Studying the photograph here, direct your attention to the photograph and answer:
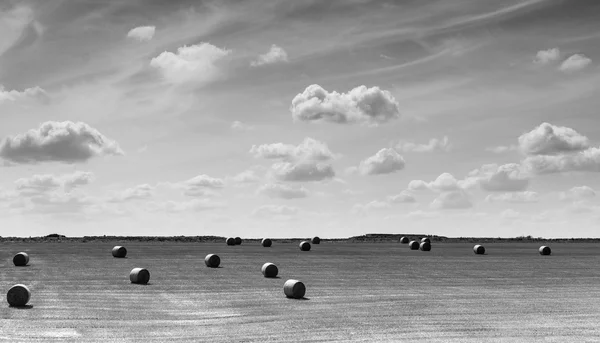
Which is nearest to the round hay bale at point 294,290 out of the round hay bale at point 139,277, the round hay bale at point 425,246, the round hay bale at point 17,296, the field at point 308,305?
the field at point 308,305

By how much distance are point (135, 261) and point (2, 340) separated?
3445 centimetres

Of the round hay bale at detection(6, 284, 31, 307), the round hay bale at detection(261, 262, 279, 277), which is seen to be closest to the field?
the round hay bale at detection(6, 284, 31, 307)

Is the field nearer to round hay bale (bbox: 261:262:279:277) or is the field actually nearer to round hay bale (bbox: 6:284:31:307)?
round hay bale (bbox: 6:284:31:307)

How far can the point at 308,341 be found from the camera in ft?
68.6

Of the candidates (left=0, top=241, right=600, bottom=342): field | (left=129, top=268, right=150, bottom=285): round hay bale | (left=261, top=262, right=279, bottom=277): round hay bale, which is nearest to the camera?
(left=0, top=241, right=600, bottom=342): field

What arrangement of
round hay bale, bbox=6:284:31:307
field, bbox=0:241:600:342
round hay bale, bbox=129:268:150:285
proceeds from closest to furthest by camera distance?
field, bbox=0:241:600:342 < round hay bale, bbox=6:284:31:307 < round hay bale, bbox=129:268:150:285

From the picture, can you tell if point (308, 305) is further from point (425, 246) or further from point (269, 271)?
point (425, 246)

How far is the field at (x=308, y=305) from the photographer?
22531 mm

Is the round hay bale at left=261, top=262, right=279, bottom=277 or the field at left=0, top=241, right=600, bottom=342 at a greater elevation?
the round hay bale at left=261, top=262, right=279, bottom=277

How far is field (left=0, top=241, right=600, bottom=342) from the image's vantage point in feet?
73.9

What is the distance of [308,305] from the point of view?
2889 cm

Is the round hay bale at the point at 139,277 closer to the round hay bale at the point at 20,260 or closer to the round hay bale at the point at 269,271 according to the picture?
the round hay bale at the point at 269,271

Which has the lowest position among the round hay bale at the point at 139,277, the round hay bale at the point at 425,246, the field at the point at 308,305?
the field at the point at 308,305

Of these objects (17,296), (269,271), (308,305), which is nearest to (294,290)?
(308,305)
